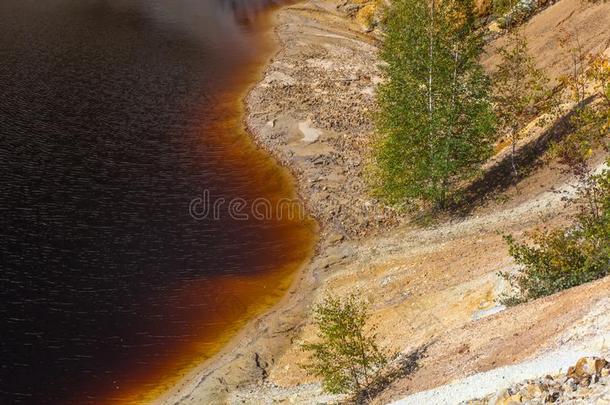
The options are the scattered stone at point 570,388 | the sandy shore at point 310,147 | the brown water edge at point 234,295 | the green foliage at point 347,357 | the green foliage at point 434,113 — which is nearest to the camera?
the scattered stone at point 570,388

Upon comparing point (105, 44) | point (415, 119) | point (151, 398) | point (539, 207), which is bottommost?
point (151, 398)

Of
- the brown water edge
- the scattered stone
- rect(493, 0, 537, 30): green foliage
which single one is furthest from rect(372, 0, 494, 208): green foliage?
rect(493, 0, 537, 30): green foliage

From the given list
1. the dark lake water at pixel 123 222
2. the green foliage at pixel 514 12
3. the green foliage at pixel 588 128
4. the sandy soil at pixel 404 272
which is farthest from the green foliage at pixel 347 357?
the green foliage at pixel 514 12

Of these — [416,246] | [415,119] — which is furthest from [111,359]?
[415,119]

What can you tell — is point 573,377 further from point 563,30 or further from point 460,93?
point 563,30

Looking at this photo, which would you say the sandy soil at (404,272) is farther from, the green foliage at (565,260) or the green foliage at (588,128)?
the green foliage at (588,128)

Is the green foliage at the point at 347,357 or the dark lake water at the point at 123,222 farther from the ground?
the dark lake water at the point at 123,222

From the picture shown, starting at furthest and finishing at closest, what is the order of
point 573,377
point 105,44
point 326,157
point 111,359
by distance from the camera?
point 105,44 → point 326,157 → point 111,359 → point 573,377

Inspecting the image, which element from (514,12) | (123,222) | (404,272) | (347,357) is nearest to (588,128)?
(404,272)
